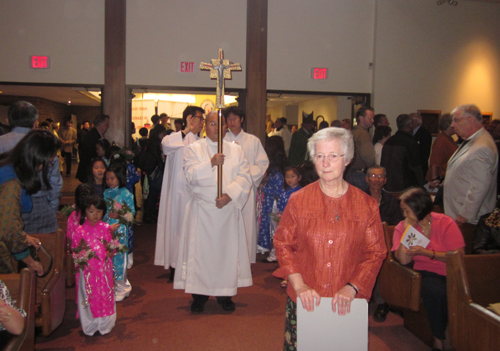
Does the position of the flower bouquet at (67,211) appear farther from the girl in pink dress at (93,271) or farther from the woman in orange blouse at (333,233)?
the woman in orange blouse at (333,233)

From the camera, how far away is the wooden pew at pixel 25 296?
85.2 inches

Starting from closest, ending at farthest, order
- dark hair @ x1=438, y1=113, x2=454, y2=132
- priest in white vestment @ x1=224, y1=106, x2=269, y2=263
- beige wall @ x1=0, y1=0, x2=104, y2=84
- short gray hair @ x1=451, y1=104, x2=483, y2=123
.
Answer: short gray hair @ x1=451, y1=104, x2=483, y2=123
priest in white vestment @ x1=224, y1=106, x2=269, y2=263
dark hair @ x1=438, y1=113, x2=454, y2=132
beige wall @ x1=0, y1=0, x2=104, y2=84

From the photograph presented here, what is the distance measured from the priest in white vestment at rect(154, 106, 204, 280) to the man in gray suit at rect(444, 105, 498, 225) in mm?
Result: 2743

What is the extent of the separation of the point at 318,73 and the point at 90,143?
4.08 m

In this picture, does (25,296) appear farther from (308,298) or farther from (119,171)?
(119,171)

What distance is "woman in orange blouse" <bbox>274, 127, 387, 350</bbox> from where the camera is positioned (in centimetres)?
205

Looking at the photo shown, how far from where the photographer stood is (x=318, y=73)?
772 cm

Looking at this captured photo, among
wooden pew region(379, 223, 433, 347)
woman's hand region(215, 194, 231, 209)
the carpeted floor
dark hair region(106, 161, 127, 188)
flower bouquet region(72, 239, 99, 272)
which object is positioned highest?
dark hair region(106, 161, 127, 188)

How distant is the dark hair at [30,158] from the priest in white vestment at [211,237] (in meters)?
1.30

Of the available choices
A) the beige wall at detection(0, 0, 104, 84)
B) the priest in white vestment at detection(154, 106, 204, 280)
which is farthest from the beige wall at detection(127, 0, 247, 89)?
the priest in white vestment at detection(154, 106, 204, 280)

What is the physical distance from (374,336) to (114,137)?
17.6 ft

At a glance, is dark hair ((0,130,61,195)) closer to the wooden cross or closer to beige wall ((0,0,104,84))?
the wooden cross

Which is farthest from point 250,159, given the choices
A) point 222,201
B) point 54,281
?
point 54,281

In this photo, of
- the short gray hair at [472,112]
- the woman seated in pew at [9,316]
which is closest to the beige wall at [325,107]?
the short gray hair at [472,112]
